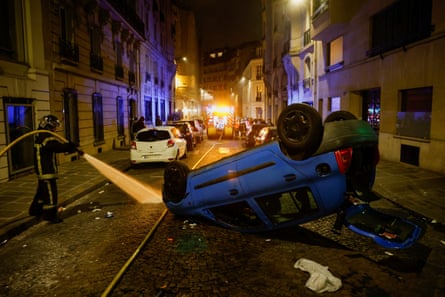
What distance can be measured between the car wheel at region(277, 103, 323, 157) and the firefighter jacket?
4.10 metres

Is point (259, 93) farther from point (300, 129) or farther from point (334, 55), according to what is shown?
point (300, 129)

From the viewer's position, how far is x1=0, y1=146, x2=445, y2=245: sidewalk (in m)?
6.48

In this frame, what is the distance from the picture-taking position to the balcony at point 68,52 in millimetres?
13867

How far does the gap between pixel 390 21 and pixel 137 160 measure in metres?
11.0

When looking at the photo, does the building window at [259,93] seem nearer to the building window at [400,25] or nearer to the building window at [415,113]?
the building window at [400,25]

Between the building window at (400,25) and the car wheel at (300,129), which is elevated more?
the building window at (400,25)

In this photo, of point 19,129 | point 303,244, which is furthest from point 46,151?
point 19,129

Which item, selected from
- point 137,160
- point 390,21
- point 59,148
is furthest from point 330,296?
point 390,21

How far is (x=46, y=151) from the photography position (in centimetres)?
645

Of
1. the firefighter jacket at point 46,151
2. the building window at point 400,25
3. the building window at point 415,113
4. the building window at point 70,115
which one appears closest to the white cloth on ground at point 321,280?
the firefighter jacket at point 46,151

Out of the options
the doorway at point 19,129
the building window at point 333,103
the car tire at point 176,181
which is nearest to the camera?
the car tire at point 176,181

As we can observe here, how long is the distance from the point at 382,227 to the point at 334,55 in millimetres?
17041

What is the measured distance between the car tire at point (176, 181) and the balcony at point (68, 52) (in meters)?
10.1

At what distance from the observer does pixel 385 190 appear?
8609 millimetres
